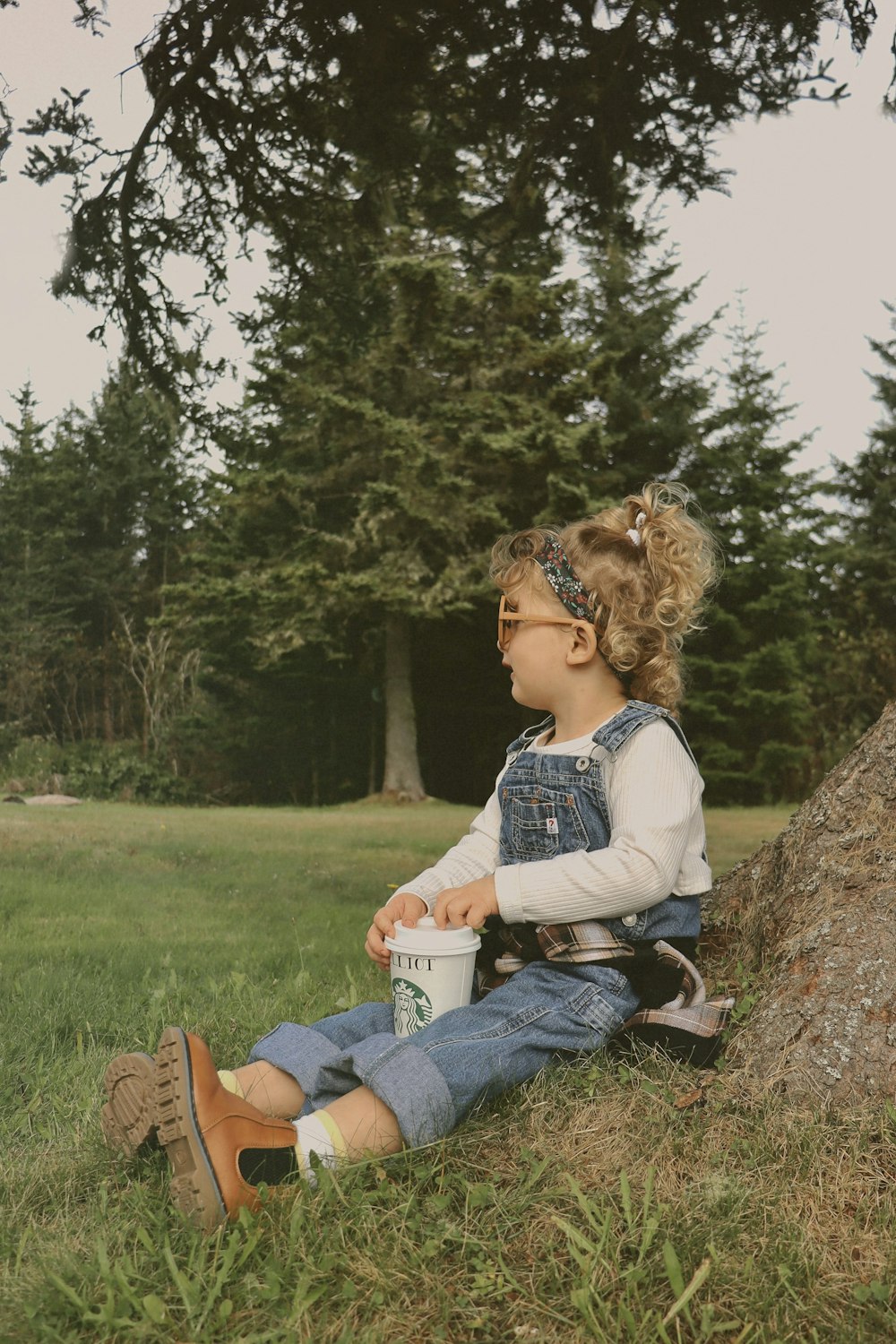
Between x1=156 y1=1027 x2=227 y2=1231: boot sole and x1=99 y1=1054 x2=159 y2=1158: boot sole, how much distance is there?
0.05 metres

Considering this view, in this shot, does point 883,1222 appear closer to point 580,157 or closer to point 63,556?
point 580,157

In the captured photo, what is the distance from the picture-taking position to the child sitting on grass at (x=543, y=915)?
5.30 ft

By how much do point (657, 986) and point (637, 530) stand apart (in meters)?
0.92

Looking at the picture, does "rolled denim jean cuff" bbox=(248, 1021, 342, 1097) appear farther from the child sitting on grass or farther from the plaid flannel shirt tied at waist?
the plaid flannel shirt tied at waist

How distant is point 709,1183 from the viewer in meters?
1.59

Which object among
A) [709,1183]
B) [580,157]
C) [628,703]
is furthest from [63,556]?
[709,1183]

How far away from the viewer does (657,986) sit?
1987mm

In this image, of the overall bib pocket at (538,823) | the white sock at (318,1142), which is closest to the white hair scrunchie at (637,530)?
the overall bib pocket at (538,823)

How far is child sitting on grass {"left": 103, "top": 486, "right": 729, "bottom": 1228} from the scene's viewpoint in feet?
5.30

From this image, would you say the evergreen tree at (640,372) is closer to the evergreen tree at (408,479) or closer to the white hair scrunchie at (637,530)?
the evergreen tree at (408,479)

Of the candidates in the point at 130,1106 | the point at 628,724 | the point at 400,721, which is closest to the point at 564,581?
the point at 628,724

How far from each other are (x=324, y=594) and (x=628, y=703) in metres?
8.16

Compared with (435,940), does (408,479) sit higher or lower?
higher

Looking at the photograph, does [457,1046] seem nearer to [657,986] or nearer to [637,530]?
[657,986]
